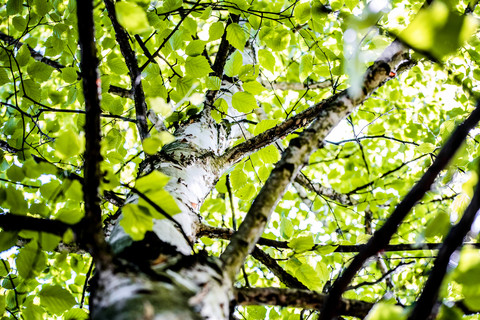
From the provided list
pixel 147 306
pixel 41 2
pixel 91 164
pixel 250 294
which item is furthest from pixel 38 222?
pixel 41 2

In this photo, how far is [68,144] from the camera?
2.77 ft

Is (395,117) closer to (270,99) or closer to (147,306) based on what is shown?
(270,99)

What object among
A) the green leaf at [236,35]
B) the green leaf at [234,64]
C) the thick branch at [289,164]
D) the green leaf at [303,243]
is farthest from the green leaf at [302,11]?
the green leaf at [303,243]

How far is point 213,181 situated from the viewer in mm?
1682

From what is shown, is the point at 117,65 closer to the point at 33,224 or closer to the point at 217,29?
the point at 217,29

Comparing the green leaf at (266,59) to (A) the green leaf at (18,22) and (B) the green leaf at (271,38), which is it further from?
(A) the green leaf at (18,22)

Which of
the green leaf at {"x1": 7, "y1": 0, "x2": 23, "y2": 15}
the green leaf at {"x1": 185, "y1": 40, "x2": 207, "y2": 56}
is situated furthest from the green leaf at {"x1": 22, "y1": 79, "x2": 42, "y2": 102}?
the green leaf at {"x1": 185, "y1": 40, "x2": 207, "y2": 56}

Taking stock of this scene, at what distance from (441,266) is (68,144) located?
0.98 meters

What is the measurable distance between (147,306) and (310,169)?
583 centimetres

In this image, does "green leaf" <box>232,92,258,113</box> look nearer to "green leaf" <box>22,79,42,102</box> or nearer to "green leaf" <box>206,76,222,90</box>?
"green leaf" <box>206,76,222,90</box>

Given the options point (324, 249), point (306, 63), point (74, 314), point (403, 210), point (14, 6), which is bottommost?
point (74, 314)

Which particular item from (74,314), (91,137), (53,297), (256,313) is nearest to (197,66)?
(91,137)

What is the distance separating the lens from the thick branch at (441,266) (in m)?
0.62

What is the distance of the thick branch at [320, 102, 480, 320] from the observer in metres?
0.70
